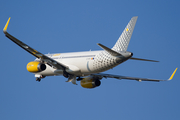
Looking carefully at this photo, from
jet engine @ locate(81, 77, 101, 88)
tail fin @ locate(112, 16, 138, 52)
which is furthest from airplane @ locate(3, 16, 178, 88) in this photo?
jet engine @ locate(81, 77, 101, 88)

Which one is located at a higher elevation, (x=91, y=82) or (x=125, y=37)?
(x=125, y=37)

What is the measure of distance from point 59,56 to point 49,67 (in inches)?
78.1

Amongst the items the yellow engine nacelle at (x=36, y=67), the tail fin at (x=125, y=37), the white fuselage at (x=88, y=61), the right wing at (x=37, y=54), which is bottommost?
the yellow engine nacelle at (x=36, y=67)

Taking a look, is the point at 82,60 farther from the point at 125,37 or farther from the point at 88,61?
the point at 125,37

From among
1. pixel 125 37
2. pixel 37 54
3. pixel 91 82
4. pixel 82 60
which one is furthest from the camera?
pixel 91 82

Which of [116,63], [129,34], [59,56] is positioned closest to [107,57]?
[116,63]

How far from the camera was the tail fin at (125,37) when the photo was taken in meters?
41.8

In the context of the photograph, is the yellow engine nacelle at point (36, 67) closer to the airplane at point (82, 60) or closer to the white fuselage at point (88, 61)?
the airplane at point (82, 60)

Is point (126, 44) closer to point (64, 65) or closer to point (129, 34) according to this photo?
point (129, 34)

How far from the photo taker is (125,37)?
139 feet

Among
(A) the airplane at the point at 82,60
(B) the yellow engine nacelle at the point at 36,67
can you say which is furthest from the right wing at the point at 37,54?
(B) the yellow engine nacelle at the point at 36,67

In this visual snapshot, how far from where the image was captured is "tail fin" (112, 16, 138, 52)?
4178 cm

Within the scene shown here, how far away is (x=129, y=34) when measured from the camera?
139 ft

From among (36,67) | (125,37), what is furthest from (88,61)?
(36,67)
